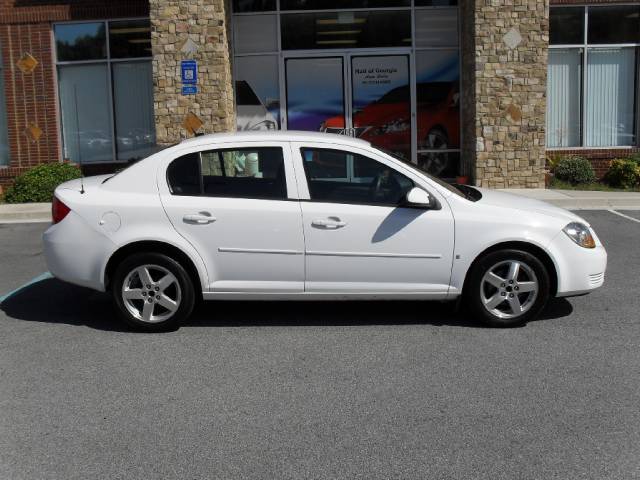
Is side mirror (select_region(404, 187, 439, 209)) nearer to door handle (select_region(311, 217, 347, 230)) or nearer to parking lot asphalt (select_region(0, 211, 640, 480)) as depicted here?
door handle (select_region(311, 217, 347, 230))

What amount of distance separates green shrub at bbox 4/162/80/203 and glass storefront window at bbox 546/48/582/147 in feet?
33.2

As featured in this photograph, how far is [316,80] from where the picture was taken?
663 inches

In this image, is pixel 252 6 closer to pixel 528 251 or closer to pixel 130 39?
pixel 130 39

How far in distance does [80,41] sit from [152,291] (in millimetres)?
11600

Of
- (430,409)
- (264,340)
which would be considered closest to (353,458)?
(430,409)

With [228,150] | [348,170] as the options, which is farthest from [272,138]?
[348,170]

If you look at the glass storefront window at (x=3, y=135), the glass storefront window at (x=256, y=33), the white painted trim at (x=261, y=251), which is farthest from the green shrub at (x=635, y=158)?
the glass storefront window at (x=3, y=135)

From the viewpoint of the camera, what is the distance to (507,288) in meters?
6.63

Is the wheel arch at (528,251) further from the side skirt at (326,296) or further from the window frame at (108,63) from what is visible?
the window frame at (108,63)

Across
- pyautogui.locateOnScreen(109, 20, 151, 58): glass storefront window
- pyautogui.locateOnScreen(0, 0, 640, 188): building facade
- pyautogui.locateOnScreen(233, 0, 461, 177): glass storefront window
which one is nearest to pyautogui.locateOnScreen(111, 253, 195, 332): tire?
pyautogui.locateOnScreen(0, 0, 640, 188): building facade

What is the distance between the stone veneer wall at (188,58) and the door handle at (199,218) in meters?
9.03

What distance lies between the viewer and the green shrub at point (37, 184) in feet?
51.5

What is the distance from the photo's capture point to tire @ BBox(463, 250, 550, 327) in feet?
21.6

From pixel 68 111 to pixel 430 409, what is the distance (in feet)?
45.9
